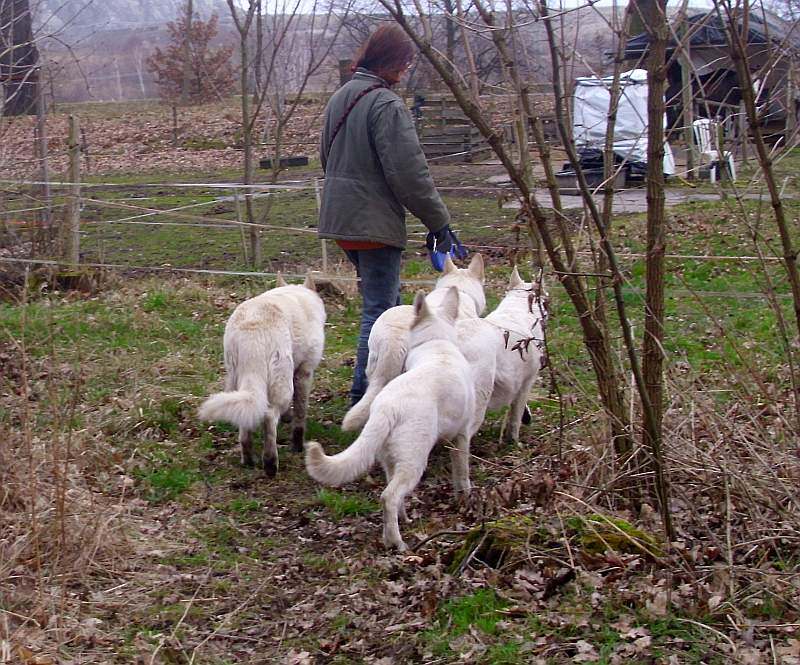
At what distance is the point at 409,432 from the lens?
470 centimetres

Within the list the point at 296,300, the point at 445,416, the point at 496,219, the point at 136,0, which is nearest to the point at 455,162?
the point at 496,219

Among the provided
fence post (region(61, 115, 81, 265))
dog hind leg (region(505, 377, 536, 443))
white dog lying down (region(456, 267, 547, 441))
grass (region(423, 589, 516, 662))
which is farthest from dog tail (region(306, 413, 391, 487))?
fence post (region(61, 115, 81, 265))

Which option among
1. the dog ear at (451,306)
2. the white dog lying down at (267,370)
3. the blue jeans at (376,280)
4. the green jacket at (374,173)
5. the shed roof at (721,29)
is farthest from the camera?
the blue jeans at (376,280)

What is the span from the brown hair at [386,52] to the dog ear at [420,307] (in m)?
1.59

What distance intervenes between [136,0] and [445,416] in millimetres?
59703

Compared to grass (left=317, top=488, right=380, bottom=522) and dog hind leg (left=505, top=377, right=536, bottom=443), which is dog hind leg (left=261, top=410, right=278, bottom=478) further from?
dog hind leg (left=505, top=377, right=536, bottom=443)

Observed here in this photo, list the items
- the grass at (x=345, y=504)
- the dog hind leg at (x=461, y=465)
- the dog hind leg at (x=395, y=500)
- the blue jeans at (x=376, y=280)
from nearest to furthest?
1. the dog hind leg at (x=395, y=500)
2. the dog hind leg at (x=461, y=465)
3. the grass at (x=345, y=504)
4. the blue jeans at (x=376, y=280)

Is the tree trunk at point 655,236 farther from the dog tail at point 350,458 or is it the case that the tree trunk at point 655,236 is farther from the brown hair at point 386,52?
the brown hair at point 386,52

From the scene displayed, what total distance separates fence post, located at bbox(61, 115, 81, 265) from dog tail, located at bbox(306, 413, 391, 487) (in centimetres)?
720

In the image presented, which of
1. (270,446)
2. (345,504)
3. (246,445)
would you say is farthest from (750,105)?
(246,445)

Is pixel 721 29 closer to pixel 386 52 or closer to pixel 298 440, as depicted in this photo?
pixel 386 52

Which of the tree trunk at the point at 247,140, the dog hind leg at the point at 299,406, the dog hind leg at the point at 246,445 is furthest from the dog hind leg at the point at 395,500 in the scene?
the tree trunk at the point at 247,140

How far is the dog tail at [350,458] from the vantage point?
14.5 ft

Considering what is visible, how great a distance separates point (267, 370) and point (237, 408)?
0.48 meters
